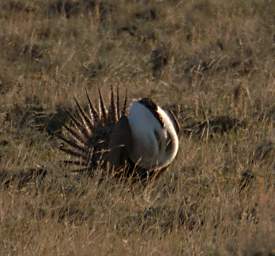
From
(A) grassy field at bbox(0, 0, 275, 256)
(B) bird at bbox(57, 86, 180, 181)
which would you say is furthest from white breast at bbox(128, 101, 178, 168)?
(A) grassy field at bbox(0, 0, 275, 256)

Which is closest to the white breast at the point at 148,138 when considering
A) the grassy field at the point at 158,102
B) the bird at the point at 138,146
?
the bird at the point at 138,146

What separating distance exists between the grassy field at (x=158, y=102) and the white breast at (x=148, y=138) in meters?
0.11

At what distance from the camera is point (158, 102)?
247 inches

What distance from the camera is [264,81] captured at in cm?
669

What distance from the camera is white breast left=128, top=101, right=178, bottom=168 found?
480 centimetres

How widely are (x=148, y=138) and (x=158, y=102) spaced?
1.49m

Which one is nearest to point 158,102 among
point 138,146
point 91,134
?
point 91,134

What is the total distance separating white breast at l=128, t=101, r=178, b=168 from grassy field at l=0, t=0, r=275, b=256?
11 cm

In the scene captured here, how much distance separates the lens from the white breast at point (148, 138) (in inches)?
189

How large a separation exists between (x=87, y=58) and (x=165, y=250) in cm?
357

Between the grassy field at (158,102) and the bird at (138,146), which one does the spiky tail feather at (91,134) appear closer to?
the bird at (138,146)

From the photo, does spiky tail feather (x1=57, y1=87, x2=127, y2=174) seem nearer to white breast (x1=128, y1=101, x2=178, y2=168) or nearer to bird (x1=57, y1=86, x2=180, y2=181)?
bird (x1=57, y1=86, x2=180, y2=181)

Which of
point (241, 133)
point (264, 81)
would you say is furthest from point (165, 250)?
point (264, 81)

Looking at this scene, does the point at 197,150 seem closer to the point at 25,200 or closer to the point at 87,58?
the point at 25,200
